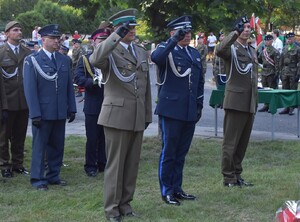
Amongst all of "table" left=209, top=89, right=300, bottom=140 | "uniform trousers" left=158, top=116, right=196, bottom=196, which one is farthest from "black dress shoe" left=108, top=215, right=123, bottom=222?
"table" left=209, top=89, right=300, bottom=140

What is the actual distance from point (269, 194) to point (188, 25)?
2325 millimetres

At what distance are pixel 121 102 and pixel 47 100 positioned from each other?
6.35 ft

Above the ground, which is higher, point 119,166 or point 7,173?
point 119,166

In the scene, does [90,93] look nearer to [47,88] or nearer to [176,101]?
[47,88]

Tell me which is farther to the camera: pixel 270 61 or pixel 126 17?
pixel 270 61

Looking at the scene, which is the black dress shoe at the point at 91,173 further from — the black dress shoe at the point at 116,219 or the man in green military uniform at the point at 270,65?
the man in green military uniform at the point at 270,65

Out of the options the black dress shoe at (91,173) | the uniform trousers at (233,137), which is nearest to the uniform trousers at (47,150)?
the black dress shoe at (91,173)

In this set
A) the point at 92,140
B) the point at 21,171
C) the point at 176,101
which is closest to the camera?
the point at 176,101

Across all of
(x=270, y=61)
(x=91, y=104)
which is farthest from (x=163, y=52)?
(x=270, y=61)

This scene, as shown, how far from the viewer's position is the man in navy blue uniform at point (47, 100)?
775cm

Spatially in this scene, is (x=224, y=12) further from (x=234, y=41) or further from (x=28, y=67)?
(x=28, y=67)

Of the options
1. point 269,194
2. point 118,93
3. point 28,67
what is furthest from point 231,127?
point 28,67

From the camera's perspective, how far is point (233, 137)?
771 centimetres

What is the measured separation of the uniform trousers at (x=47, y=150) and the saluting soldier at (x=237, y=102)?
84.5 inches
